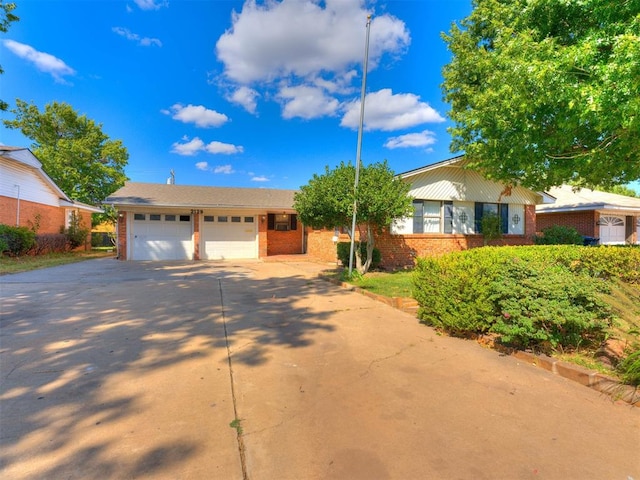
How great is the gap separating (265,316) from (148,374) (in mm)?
2657

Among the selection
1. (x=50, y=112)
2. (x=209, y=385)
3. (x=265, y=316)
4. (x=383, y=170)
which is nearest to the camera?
(x=209, y=385)

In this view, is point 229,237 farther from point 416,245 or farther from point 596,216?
point 596,216

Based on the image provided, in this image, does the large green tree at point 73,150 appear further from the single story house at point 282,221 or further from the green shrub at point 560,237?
the green shrub at point 560,237

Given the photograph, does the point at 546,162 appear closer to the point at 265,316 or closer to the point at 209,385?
the point at 265,316

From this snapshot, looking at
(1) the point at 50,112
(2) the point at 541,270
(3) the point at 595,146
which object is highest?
(1) the point at 50,112

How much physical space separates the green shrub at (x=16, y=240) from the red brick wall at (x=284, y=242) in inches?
432

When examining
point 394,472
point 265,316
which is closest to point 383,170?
point 265,316

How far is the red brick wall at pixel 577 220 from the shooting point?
18391 millimetres

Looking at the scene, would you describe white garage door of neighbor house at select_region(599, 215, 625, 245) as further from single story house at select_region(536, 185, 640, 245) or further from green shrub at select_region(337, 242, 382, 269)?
green shrub at select_region(337, 242, 382, 269)

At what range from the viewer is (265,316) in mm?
6070

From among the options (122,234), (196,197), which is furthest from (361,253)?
(122,234)

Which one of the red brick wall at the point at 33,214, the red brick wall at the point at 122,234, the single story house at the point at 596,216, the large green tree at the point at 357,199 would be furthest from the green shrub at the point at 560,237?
the red brick wall at the point at 33,214

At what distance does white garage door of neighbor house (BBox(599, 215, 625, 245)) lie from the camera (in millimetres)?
18953

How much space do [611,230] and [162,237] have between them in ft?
82.4
